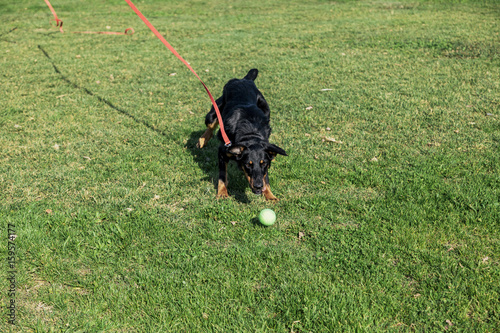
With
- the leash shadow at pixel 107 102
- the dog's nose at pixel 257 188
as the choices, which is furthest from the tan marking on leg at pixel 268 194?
the leash shadow at pixel 107 102

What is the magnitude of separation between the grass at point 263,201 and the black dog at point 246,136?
345 millimetres

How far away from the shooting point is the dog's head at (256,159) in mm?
4398

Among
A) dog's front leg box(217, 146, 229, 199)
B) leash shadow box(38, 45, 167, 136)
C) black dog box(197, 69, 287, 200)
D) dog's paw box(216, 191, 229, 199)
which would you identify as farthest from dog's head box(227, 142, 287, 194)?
leash shadow box(38, 45, 167, 136)

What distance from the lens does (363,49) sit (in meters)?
11.7

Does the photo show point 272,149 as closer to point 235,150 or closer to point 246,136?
point 235,150

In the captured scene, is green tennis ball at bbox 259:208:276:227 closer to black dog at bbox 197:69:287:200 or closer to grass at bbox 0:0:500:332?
grass at bbox 0:0:500:332

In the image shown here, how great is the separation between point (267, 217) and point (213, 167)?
5.70 feet

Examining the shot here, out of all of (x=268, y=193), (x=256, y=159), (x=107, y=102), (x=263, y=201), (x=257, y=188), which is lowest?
(x=107, y=102)

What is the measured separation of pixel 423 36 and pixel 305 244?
36.2 ft

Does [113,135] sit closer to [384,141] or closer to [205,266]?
[205,266]

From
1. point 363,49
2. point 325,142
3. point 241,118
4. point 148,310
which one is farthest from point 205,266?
point 363,49

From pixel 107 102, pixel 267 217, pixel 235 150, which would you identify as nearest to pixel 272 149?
pixel 235 150

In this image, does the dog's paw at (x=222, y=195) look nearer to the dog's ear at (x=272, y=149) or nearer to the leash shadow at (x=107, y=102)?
the dog's ear at (x=272, y=149)

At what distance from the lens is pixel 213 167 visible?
5684 mm
